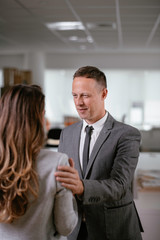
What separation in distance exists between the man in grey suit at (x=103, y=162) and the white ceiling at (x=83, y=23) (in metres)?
3.13

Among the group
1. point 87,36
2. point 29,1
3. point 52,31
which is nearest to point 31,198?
point 29,1

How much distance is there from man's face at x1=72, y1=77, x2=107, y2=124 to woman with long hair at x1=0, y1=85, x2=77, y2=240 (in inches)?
20.9

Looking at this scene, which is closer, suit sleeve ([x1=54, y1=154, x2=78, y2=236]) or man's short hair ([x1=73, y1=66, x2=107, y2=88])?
suit sleeve ([x1=54, y1=154, x2=78, y2=236])

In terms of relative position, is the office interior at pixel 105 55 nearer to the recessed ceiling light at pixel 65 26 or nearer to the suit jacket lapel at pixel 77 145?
the recessed ceiling light at pixel 65 26

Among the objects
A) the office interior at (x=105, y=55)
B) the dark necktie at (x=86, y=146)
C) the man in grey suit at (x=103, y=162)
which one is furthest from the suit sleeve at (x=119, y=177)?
the office interior at (x=105, y=55)

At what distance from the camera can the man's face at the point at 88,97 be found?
1.66 metres

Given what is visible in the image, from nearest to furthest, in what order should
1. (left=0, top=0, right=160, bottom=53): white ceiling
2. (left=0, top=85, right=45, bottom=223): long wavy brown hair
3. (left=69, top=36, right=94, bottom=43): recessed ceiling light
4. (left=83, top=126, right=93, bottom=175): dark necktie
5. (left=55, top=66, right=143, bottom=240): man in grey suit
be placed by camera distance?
(left=0, top=85, right=45, bottom=223): long wavy brown hair
(left=55, top=66, right=143, bottom=240): man in grey suit
(left=83, top=126, right=93, bottom=175): dark necktie
(left=0, top=0, right=160, bottom=53): white ceiling
(left=69, top=36, right=94, bottom=43): recessed ceiling light

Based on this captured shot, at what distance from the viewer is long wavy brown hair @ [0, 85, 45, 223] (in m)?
1.07

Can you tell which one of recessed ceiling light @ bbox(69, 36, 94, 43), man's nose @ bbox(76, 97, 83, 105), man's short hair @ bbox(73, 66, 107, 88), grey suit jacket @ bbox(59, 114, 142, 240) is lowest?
grey suit jacket @ bbox(59, 114, 142, 240)

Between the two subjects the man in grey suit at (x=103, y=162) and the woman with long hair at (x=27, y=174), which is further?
the man in grey suit at (x=103, y=162)

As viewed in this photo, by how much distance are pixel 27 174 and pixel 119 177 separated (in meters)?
0.56

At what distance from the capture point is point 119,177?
1492 millimetres

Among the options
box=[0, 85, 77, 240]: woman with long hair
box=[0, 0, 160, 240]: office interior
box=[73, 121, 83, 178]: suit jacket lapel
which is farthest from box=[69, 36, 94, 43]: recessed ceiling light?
box=[0, 85, 77, 240]: woman with long hair

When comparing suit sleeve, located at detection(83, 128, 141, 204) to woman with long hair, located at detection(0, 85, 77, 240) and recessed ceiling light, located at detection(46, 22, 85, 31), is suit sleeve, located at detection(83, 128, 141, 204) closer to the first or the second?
woman with long hair, located at detection(0, 85, 77, 240)
